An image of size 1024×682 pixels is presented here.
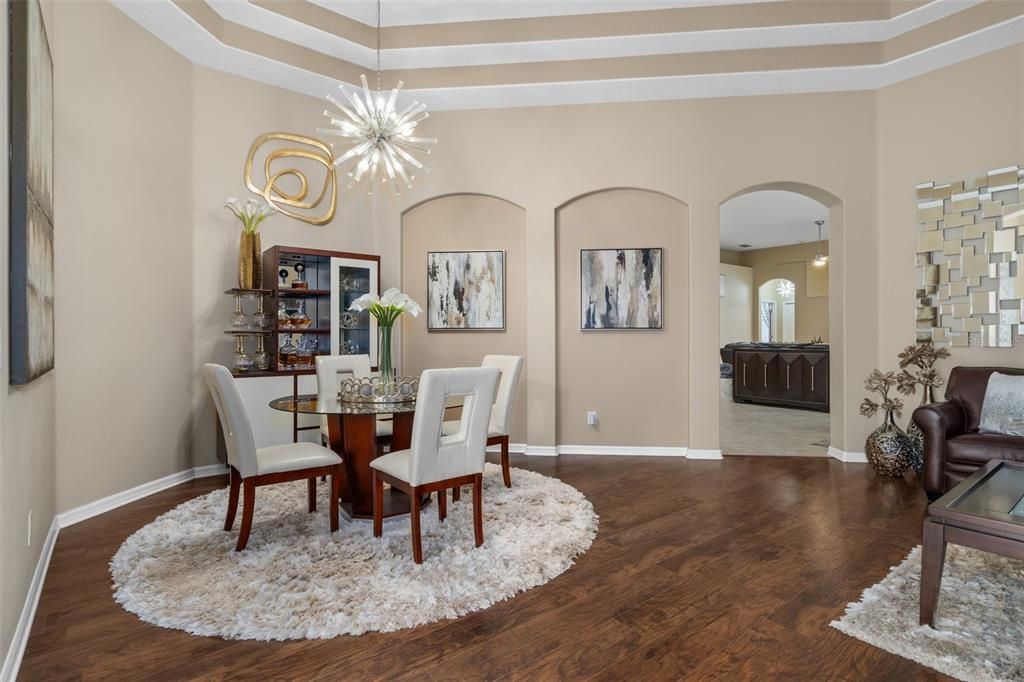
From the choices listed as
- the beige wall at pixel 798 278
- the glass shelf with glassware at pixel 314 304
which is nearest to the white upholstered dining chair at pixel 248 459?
the glass shelf with glassware at pixel 314 304

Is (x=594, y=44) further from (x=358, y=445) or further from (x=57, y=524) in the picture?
(x=57, y=524)

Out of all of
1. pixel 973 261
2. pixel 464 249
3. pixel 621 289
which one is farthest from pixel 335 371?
pixel 973 261

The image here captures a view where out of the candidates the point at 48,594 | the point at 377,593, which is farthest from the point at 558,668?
the point at 48,594

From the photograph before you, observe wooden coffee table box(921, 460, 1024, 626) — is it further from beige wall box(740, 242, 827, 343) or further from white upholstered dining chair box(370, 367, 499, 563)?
beige wall box(740, 242, 827, 343)

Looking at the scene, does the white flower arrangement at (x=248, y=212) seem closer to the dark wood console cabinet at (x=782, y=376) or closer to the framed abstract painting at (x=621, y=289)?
the framed abstract painting at (x=621, y=289)

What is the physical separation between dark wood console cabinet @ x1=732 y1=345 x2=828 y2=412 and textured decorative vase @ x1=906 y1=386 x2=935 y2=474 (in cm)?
376

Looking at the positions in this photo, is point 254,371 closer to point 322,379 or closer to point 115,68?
point 322,379

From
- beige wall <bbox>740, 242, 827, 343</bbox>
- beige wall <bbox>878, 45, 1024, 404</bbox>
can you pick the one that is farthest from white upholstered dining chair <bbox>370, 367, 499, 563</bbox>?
beige wall <bbox>740, 242, 827, 343</bbox>

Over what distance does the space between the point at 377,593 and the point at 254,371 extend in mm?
2571

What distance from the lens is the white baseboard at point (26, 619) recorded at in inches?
69.5

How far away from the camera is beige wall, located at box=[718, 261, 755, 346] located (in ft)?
38.5

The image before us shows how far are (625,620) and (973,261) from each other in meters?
4.11

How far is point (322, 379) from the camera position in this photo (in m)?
3.76

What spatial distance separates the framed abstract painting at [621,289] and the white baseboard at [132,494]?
3.39m
